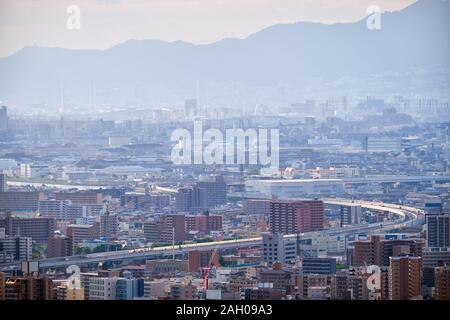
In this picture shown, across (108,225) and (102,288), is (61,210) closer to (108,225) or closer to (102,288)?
(108,225)

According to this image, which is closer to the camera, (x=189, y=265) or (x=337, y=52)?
(x=189, y=265)

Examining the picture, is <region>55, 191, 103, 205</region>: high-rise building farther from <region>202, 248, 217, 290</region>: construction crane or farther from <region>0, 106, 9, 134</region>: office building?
<region>202, 248, 217, 290</region>: construction crane

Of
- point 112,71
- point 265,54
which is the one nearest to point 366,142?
point 265,54

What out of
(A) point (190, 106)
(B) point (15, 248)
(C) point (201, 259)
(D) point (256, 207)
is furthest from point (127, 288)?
(D) point (256, 207)

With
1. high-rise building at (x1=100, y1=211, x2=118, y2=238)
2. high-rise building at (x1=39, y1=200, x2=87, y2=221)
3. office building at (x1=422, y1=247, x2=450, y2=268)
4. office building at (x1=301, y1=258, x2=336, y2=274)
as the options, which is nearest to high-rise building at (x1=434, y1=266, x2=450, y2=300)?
office building at (x1=422, y1=247, x2=450, y2=268)
